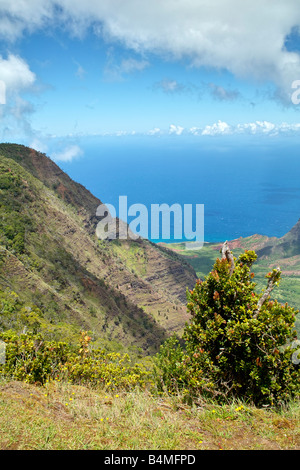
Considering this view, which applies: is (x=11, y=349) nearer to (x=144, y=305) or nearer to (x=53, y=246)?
(x=53, y=246)

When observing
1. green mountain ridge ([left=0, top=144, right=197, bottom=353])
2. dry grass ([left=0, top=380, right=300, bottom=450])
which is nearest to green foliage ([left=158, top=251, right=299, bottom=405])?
dry grass ([left=0, top=380, right=300, bottom=450])

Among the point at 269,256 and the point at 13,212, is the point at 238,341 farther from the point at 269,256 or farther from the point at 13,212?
the point at 269,256

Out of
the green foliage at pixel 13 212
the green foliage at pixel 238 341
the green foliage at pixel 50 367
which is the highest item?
the green foliage at pixel 13 212

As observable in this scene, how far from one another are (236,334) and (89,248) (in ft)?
148

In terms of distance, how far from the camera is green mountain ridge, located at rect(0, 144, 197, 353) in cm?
3000

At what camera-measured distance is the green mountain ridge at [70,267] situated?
30000mm

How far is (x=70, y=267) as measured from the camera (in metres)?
38.8

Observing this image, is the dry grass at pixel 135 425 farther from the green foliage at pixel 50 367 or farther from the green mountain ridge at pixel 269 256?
→ the green mountain ridge at pixel 269 256

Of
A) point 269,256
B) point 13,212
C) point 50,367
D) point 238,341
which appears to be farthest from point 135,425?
point 269,256

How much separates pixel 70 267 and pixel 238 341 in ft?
109

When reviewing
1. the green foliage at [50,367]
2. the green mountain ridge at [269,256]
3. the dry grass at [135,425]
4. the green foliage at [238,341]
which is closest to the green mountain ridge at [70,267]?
the green foliage at [50,367]

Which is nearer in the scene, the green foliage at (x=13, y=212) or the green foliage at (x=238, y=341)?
the green foliage at (x=238, y=341)

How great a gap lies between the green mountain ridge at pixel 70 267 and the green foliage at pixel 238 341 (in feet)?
51.7
